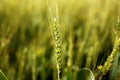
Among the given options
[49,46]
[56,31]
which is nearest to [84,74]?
[56,31]

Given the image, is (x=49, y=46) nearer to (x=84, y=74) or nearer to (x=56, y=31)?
(x=84, y=74)

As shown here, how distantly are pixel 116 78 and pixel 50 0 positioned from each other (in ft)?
0.94

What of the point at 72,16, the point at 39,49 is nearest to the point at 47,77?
the point at 39,49

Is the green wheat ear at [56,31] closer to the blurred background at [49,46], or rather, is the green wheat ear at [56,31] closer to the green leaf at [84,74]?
the blurred background at [49,46]

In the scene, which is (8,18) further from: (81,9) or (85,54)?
(81,9)

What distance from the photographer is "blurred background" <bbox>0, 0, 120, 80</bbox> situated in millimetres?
995

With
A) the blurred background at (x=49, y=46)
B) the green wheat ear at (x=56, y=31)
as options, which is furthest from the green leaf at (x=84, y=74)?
the green wheat ear at (x=56, y=31)

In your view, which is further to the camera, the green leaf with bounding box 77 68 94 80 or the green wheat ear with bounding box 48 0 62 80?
the green leaf with bounding box 77 68 94 80

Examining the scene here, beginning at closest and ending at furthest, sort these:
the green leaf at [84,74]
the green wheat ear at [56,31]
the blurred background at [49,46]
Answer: the green wheat ear at [56,31]
the green leaf at [84,74]
the blurred background at [49,46]

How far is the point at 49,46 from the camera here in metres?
1.78

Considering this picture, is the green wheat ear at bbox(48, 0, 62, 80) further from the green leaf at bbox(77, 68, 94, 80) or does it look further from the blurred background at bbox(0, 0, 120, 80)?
the green leaf at bbox(77, 68, 94, 80)

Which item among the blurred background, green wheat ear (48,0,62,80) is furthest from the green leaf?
green wheat ear (48,0,62,80)

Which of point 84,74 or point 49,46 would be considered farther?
point 49,46

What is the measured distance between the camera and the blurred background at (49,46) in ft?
3.26
